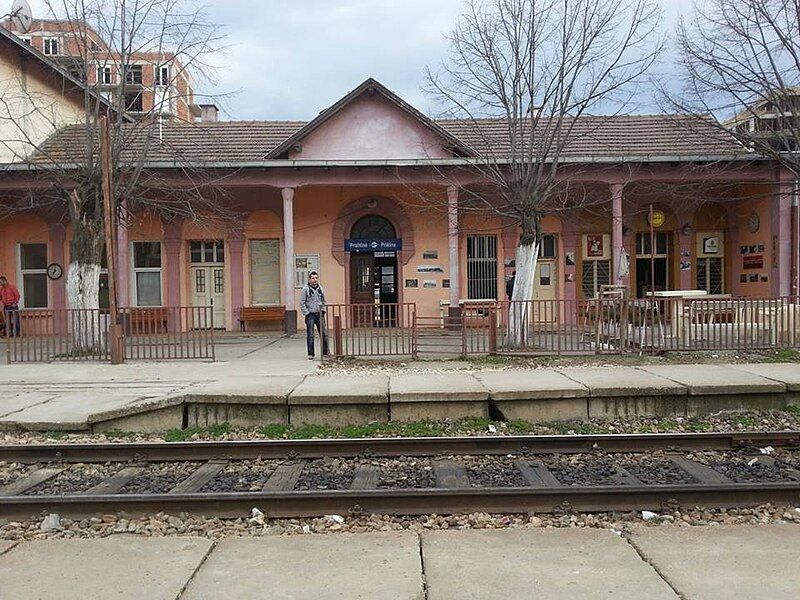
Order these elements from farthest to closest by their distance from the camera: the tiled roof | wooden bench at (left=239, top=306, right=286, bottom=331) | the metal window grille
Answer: the metal window grille
wooden bench at (left=239, top=306, right=286, bottom=331)
the tiled roof

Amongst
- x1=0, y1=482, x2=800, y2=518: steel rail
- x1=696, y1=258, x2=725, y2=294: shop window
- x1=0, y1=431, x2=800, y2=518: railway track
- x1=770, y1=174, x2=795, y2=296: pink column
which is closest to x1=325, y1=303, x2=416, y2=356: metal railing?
x1=0, y1=431, x2=800, y2=518: railway track

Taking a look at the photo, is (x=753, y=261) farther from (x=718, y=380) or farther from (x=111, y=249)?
(x=111, y=249)

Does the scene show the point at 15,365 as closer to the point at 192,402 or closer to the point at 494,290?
the point at 192,402

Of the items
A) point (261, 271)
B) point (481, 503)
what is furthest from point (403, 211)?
point (481, 503)

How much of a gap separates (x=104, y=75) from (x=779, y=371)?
14832 mm

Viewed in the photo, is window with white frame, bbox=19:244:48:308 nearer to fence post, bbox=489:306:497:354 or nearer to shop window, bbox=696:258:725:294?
fence post, bbox=489:306:497:354

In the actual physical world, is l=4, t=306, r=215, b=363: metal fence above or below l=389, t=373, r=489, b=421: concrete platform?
above

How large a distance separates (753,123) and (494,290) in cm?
864

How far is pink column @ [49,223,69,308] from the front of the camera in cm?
2216

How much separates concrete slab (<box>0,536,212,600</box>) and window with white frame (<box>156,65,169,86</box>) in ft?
41.7

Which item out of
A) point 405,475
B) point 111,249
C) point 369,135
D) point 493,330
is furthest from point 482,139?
point 405,475

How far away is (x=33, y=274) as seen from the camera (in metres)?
22.5

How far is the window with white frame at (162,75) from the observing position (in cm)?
1569

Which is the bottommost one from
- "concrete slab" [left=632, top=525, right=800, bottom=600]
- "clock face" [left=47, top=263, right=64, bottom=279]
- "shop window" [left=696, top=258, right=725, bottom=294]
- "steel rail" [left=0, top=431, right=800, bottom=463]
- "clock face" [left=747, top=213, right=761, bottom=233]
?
"concrete slab" [left=632, top=525, right=800, bottom=600]
